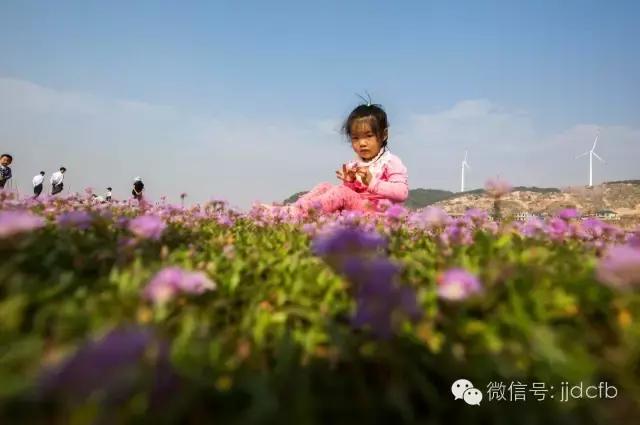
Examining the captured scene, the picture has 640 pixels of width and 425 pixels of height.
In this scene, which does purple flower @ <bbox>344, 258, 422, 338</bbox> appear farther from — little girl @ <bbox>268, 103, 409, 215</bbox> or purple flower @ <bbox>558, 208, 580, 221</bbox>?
little girl @ <bbox>268, 103, 409, 215</bbox>

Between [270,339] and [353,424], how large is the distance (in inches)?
24.5

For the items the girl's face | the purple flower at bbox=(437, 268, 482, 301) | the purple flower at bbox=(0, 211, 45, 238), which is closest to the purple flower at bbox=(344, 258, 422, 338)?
the purple flower at bbox=(437, 268, 482, 301)

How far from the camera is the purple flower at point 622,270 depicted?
1.68 meters

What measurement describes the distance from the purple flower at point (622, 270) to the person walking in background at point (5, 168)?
60.0 ft

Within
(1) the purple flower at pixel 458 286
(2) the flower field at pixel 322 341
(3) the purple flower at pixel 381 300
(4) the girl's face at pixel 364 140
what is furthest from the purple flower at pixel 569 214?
(4) the girl's face at pixel 364 140

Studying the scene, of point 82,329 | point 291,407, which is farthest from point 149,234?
point 291,407

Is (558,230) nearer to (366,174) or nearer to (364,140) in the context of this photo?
(366,174)

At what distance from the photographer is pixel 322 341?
6.03ft

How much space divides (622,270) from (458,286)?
1.97ft

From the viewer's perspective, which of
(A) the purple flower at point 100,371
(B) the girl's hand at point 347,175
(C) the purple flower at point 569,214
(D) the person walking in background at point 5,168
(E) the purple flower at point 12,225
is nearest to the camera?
(A) the purple flower at point 100,371

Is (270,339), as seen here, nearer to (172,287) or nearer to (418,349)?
(172,287)

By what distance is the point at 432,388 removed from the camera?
1.55 metres

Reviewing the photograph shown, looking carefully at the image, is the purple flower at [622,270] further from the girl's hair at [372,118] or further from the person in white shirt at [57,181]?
the person in white shirt at [57,181]

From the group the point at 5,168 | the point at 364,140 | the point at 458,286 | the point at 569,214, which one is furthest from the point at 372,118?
the point at 5,168
